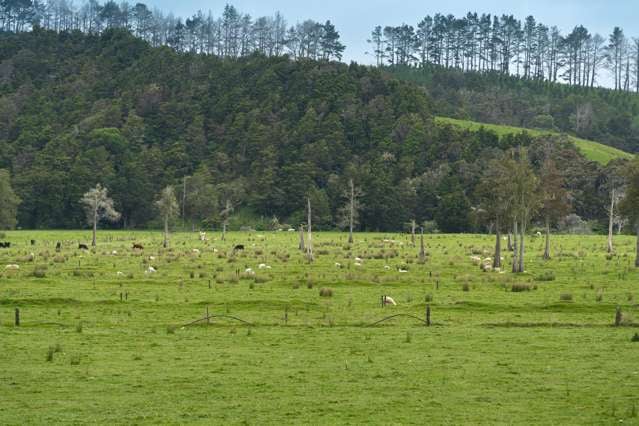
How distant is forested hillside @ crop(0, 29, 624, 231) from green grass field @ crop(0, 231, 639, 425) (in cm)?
8149

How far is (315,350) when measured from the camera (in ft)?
82.1

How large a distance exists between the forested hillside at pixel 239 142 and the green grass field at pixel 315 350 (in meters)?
81.5

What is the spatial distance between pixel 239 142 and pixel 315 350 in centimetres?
14123

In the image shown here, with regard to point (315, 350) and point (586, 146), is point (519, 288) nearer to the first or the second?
point (315, 350)

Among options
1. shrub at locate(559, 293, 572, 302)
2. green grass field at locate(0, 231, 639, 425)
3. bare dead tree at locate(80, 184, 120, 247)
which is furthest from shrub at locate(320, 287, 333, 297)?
bare dead tree at locate(80, 184, 120, 247)

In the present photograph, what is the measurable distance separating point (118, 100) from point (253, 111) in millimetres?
29218

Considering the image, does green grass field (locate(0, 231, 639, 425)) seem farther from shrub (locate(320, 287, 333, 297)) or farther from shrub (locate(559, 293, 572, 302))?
shrub (locate(320, 287, 333, 297))

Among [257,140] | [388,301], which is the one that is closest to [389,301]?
[388,301]

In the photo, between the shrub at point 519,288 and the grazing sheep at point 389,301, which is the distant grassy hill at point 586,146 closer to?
the shrub at point 519,288

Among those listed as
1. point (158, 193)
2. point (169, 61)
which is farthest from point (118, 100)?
point (158, 193)

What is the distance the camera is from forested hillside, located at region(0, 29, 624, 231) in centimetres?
13525

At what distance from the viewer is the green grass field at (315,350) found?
1828 cm

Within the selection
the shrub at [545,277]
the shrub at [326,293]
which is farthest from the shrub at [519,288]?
the shrub at [326,293]

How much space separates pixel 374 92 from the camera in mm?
172250
